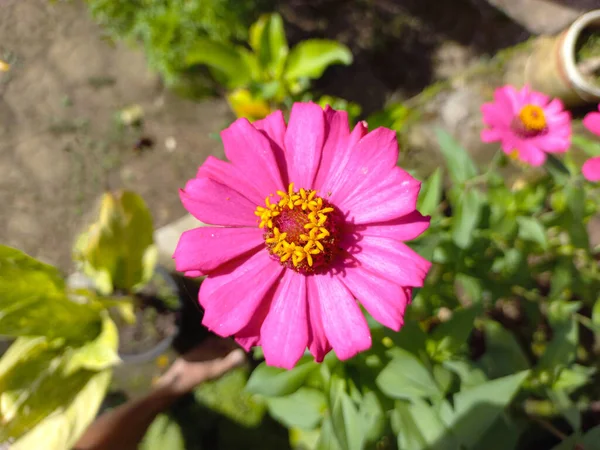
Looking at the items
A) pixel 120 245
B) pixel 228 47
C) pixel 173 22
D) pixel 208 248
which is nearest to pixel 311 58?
pixel 228 47

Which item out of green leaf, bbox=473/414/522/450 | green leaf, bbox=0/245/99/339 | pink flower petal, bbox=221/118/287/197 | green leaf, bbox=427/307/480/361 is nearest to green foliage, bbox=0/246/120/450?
green leaf, bbox=0/245/99/339

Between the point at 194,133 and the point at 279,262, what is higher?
the point at 194,133

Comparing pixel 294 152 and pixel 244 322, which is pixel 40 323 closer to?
pixel 244 322

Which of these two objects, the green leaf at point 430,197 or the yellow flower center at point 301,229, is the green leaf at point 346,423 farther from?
the green leaf at point 430,197

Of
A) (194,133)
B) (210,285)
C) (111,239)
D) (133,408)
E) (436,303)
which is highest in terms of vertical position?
(194,133)

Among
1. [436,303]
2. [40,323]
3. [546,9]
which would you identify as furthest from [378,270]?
[546,9]

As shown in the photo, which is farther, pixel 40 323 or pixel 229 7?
pixel 229 7

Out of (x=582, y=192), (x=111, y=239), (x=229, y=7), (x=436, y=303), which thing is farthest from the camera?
(x=229, y=7)

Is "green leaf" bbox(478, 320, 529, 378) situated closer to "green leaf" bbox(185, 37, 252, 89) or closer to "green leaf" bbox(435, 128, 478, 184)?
"green leaf" bbox(435, 128, 478, 184)

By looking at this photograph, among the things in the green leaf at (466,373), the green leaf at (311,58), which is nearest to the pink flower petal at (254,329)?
the green leaf at (466,373)
